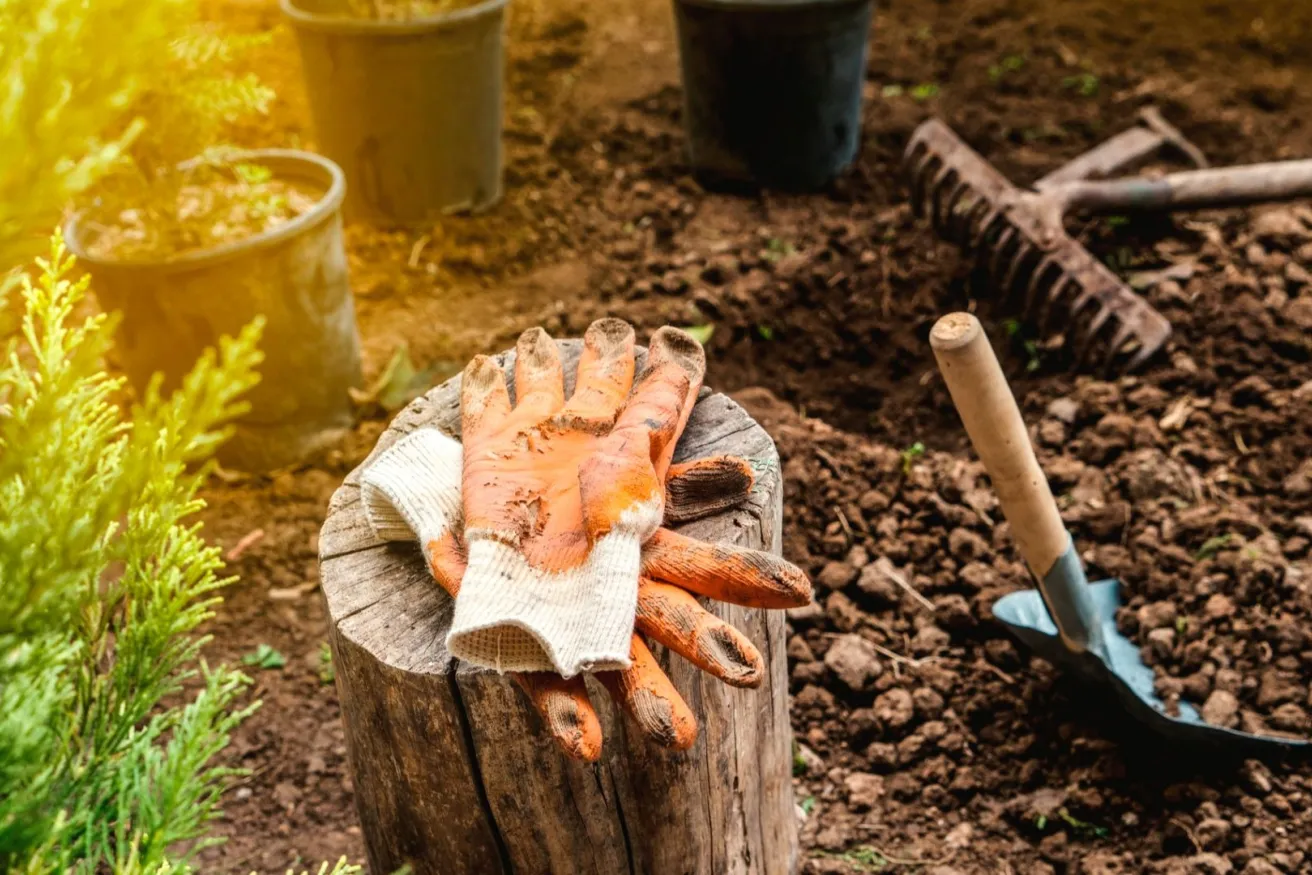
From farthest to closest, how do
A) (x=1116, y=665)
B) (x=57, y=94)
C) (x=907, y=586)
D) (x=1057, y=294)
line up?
(x=1057, y=294), (x=907, y=586), (x=1116, y=665), (x=57, y=94)

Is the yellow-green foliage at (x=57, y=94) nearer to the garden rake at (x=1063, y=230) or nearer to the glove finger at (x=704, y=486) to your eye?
the glove finger at (x=704, y=486)

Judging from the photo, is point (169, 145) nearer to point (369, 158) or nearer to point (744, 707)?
point (369, 158)

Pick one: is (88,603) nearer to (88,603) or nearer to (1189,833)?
(88,603)

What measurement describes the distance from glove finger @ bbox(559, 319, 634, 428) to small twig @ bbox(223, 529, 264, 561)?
5.17 ft

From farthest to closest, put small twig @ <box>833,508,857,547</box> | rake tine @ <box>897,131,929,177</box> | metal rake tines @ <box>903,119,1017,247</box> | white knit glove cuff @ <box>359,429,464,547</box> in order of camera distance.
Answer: rake tine @ <box>897,131,929,177</box> < metal rake tines @ <box>903,119,1017,247</box> < small twig @ <box>833,508,857,547</box> < white knit glove cuff @ <box>359,429,464,547</box>

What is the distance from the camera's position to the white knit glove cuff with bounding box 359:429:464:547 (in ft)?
4.91

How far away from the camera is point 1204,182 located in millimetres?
3314

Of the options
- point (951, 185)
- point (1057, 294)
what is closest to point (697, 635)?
point (1057, 294)

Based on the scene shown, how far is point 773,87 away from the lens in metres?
4.27

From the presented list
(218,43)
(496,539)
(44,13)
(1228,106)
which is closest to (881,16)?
(1228,106)

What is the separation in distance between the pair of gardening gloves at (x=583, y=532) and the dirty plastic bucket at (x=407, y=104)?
8.70 feet

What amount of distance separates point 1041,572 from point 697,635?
3.59ft

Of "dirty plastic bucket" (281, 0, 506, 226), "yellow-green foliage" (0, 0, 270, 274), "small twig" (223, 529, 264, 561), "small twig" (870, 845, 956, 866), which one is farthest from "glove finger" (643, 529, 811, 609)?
"dirty plastic bucket" (281, 0, 506, 226)

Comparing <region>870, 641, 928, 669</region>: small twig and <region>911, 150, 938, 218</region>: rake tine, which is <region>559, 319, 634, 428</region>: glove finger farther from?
<region>911, 150, 938, 218</region>: rake tine
